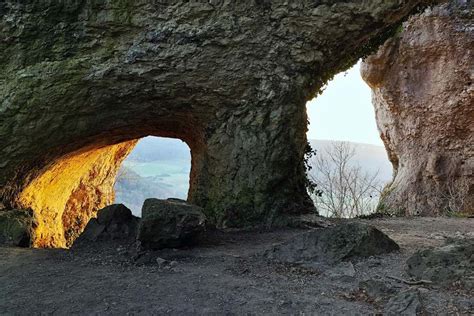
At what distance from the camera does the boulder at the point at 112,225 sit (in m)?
7.04

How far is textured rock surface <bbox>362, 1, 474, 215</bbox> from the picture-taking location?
45.4 ft

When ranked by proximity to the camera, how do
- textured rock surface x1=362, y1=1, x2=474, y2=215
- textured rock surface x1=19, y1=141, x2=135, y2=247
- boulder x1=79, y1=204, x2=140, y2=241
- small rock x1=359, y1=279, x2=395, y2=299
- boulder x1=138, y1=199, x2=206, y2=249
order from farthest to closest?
textured rock surface x1=362, y1=1, x2=474, y2=215 → textured rock surface x1=19, y1=141, x2=135, y2=247 → boulder x1=79, y1=204, x2=140, y2=241 → boulder x1=138, y1=199, x2=206, y2=249 → small rock x1=359, y1=279, x2=395, y2=299

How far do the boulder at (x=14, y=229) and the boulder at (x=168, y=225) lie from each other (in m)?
2.94

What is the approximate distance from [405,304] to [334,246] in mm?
1610

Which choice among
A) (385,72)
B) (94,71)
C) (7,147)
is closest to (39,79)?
(94,71)

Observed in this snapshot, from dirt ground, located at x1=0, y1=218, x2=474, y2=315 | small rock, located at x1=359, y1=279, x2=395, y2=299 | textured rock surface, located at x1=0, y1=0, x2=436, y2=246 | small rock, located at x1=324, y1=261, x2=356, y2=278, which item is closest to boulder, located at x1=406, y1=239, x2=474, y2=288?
dirt ground, located at x1=0, y1=218, x2=474, y2=315

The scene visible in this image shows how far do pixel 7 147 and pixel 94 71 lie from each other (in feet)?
7.17

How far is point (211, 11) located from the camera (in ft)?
24.3

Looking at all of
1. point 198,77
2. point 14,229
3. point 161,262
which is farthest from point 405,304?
point 14,229

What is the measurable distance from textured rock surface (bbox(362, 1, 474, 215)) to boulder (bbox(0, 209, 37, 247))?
11.7 m

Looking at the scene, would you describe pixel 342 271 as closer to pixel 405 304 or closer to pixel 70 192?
pixel 405 304

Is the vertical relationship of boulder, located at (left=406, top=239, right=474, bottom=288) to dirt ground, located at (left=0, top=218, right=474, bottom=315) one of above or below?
above

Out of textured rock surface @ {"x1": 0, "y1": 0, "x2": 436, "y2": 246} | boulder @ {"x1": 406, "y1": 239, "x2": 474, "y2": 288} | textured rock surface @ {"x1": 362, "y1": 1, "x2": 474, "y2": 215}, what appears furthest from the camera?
textured rock surface @ {"x1": 362, "y1": 1, "x2": 474, "y2": 215}

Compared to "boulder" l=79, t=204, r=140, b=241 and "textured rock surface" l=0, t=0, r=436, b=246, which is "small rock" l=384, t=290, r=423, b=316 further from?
"boulder" l=79, t=204, r=140, b=241
